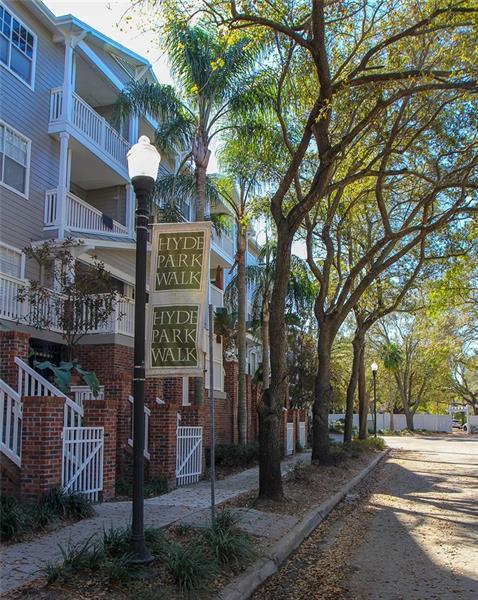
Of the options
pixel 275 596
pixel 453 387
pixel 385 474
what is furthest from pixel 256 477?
pixel 453 387

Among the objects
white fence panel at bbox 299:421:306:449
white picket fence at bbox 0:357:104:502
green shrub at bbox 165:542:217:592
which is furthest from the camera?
white fence panel at bbox 299:421:306:449

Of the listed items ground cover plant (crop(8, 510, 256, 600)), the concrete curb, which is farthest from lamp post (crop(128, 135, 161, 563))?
the concrete curb

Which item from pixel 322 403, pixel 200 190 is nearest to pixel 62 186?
pixel 200 190

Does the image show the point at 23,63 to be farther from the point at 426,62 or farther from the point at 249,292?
the point at 249,292

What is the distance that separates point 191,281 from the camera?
672 centimetres

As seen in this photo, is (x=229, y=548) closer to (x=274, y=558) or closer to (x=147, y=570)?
(x=274, y=558)

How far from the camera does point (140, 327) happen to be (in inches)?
247

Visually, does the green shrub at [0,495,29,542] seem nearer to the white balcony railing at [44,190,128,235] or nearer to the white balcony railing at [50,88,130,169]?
the white balcony railing at [44,190,128,235]

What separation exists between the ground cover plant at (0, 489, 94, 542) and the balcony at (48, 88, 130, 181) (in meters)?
10.9

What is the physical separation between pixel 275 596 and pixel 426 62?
40.0 ft

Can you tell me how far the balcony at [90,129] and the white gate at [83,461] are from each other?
967cm

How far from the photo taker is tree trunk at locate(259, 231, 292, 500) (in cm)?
1038

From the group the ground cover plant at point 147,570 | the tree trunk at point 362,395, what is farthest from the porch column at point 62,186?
the tree trunk at point 362,395

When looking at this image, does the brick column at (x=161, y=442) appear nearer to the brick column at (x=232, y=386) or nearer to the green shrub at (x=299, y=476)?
the green shrub at (x=299, y=476)
